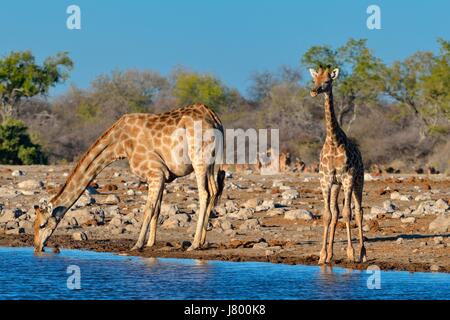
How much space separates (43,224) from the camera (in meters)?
14.6

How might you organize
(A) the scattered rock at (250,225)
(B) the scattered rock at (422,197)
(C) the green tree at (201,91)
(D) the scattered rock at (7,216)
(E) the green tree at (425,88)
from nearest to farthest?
(A) the scattered rock at (250,225), (D) the scattered rock at (7,216), (B) the scattered rock at (422,197), (E) the green tree at (425,88), (C) the green tree at (201,91)

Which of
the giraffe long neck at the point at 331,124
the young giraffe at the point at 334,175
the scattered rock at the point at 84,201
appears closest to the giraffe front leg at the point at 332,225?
the young giraffe at the point at 334,175

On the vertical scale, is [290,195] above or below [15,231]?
above

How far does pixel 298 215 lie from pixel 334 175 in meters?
4.16

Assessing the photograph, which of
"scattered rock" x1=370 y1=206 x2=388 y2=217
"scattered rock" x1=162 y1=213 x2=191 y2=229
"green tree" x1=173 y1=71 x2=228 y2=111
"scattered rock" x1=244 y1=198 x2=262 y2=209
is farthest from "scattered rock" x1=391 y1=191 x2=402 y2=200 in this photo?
"green tree" x1=173 y1=71 x2=228 y2=111

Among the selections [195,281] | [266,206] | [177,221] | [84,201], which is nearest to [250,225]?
[177,221]

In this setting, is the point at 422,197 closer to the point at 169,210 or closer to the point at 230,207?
the point at 230,207

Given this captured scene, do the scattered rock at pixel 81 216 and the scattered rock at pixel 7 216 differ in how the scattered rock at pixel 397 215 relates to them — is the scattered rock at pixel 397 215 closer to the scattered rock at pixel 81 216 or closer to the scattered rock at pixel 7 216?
the scattered rock at pixel 81 216

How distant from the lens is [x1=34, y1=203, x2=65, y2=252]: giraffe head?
14.5 meters

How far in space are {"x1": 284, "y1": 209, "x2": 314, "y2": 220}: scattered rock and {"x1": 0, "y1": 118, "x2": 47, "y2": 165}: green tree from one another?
1685cm

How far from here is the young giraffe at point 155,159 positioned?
14664mm

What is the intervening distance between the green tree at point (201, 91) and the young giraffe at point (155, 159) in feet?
138
